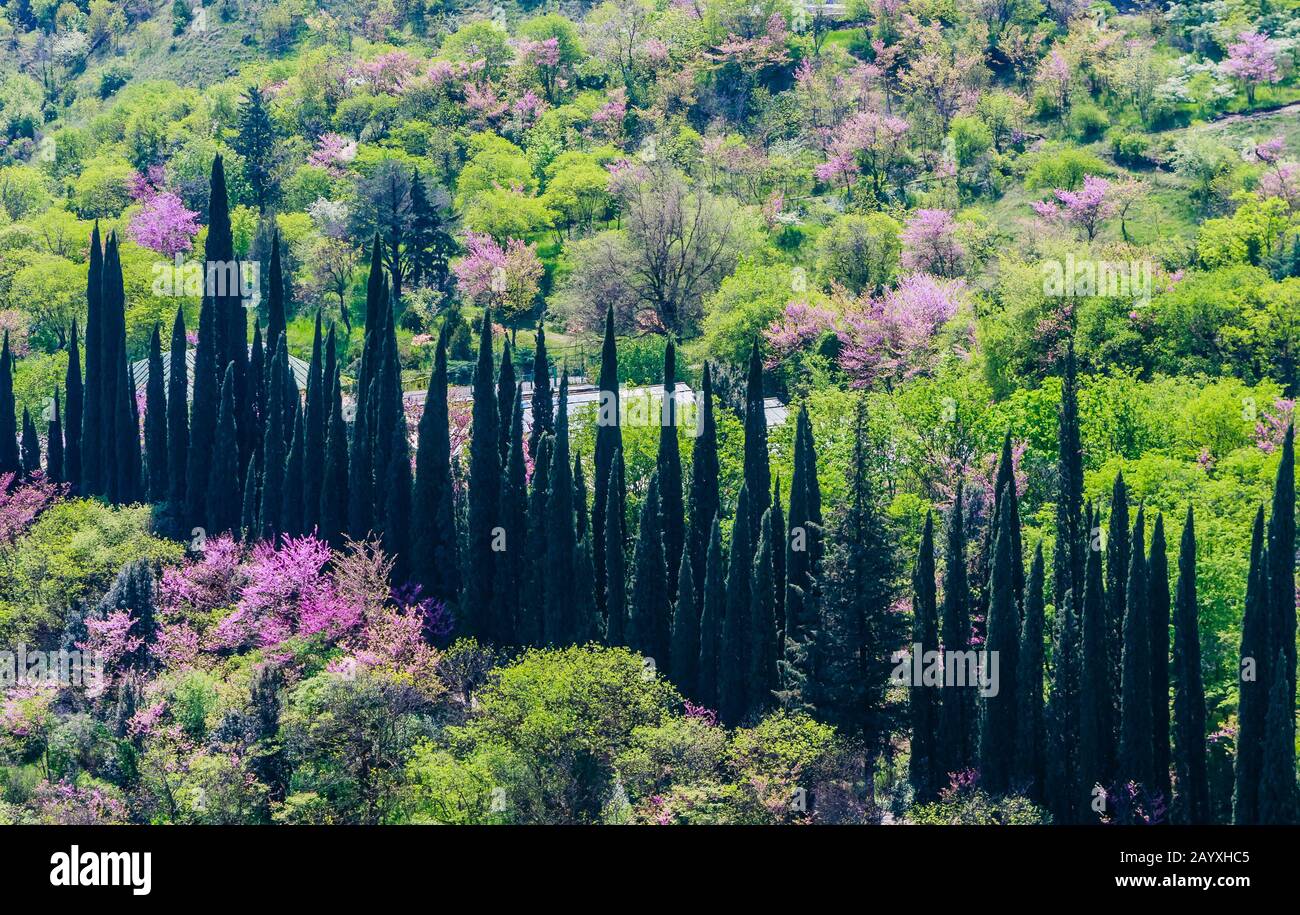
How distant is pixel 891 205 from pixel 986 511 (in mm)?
52567

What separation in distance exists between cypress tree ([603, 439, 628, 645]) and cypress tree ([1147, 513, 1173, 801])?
19153 millimetres

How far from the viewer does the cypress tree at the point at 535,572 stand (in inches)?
3014

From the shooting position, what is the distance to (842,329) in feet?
348

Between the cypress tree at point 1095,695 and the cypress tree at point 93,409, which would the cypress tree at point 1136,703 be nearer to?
the cypress tree at point 1095,695

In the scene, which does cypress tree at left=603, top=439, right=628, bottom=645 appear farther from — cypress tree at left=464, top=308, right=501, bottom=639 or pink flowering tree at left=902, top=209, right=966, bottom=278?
pink flowering tree at left=902, top=209, right=966, bottom=278

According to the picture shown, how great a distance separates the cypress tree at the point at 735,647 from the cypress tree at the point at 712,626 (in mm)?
381

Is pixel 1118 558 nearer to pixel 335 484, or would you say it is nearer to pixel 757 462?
pixel 757 462

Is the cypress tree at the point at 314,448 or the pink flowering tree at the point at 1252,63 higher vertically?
the pink flowering tree at the point at 1252,63

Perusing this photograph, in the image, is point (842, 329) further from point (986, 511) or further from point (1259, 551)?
point (1259, 551)

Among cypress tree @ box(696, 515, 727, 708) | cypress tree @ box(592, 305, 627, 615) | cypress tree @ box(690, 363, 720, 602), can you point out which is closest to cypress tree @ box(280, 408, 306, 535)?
cypress tree @ box(592, 305, 627, 615)

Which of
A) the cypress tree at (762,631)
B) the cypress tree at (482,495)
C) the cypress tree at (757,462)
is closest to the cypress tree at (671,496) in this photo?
the cypress tree at (757,462)

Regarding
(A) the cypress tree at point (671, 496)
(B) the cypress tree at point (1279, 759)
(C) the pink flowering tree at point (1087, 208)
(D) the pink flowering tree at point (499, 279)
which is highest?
(C) the pink flowering tree at point (1087, 208)

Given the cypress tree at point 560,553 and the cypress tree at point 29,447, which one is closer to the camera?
the cypress tree at point 560,553

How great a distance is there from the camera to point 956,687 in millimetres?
66438
